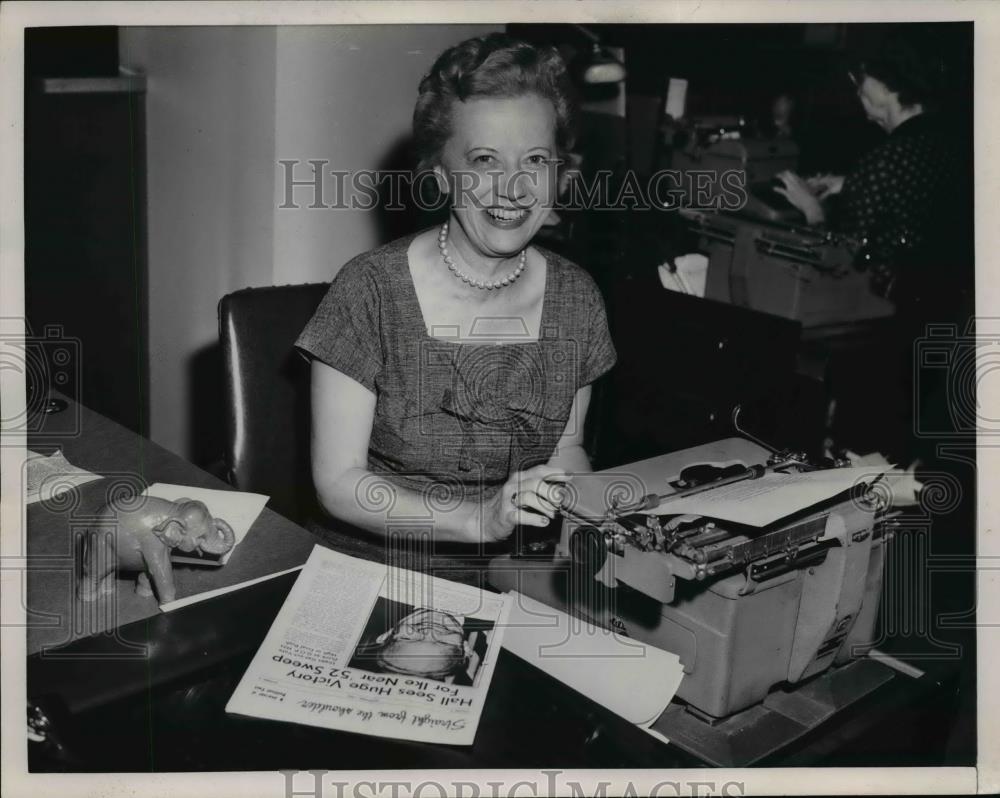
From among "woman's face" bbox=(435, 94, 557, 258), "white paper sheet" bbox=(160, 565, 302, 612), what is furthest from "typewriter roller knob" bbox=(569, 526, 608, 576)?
"woman's face" bbox=(435, 94, 557, 258)

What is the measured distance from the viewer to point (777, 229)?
2648 millimetres

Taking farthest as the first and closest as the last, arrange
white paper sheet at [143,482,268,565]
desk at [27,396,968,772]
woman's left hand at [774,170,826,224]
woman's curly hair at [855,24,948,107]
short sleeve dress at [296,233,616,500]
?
woman's left hand at [774,170,826,224] → woman's curly hair at [855,24,948,107] → short sleeve dress at [296,233,616,500] → white paper sheet at [143,482,268,565] → desk at [27,396,968,772]

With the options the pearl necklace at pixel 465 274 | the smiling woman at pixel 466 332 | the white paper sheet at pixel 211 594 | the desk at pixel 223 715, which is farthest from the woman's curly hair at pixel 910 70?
the white paper sheet at pixel 211 594

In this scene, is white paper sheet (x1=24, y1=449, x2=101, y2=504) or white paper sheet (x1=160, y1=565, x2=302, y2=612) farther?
white paper sheet (x1=24, y1=449, x2=101, y2=504)

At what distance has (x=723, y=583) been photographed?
99cm

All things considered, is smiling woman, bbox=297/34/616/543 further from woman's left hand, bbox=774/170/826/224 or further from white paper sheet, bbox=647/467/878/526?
woman's left hand, bbox=774/170/826/224

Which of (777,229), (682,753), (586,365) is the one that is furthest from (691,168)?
(682,753)

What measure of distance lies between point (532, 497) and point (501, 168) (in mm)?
607

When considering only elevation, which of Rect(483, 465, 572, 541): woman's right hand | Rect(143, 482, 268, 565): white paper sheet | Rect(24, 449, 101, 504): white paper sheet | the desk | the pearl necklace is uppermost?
the pearl necklace

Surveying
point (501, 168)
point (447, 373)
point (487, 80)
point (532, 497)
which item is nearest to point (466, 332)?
point (447, 373)

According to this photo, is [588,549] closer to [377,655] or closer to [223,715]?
[377,655]

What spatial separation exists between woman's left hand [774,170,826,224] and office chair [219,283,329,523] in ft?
6.11

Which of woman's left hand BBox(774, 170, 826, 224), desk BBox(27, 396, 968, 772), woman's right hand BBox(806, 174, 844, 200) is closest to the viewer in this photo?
desk BBox(27, 396, 968, 772)

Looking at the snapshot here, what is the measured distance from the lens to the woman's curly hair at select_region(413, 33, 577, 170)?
1.47 m
